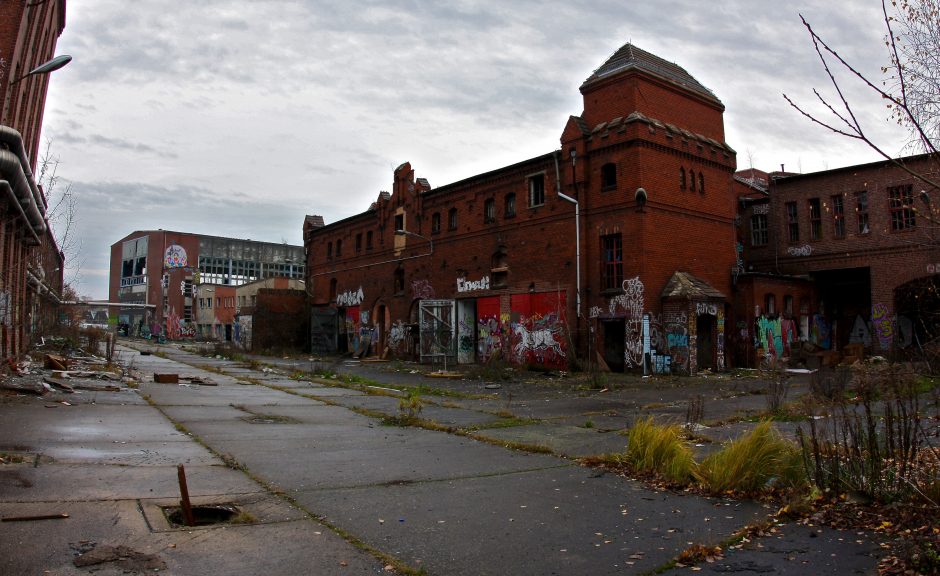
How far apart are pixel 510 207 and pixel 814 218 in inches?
541

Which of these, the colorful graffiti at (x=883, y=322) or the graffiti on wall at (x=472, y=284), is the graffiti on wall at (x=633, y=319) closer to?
the graffiti on wall at (x=472, y=284)

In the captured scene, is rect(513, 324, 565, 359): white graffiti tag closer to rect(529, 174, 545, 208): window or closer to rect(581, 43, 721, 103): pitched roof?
rect(529, 174, 545, 208): window

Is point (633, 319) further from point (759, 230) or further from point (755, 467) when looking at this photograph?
Result: point (755, 467)

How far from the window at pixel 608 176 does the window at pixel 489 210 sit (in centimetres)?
624

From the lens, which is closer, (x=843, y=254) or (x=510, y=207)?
(x=843, y=254)

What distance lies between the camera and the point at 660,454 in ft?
21.0

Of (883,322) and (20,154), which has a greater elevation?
(20,154)

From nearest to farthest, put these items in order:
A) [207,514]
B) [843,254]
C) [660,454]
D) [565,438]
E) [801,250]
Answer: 1. [207,514]
2. [660,454]
3. [565,438]
4. [843,254]
5. [801,250]

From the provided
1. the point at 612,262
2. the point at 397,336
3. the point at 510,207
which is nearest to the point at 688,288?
the point at 612,262

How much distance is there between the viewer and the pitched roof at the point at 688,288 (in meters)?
21.5

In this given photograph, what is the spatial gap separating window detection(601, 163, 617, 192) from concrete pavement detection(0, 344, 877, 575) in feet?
48.9

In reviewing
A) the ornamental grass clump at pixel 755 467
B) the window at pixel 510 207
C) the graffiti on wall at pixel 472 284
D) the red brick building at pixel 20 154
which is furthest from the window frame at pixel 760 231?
the red brick building at pixel 20 154

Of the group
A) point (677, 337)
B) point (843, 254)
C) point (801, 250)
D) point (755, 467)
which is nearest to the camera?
point (755, 467)

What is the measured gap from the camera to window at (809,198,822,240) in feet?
91.8
